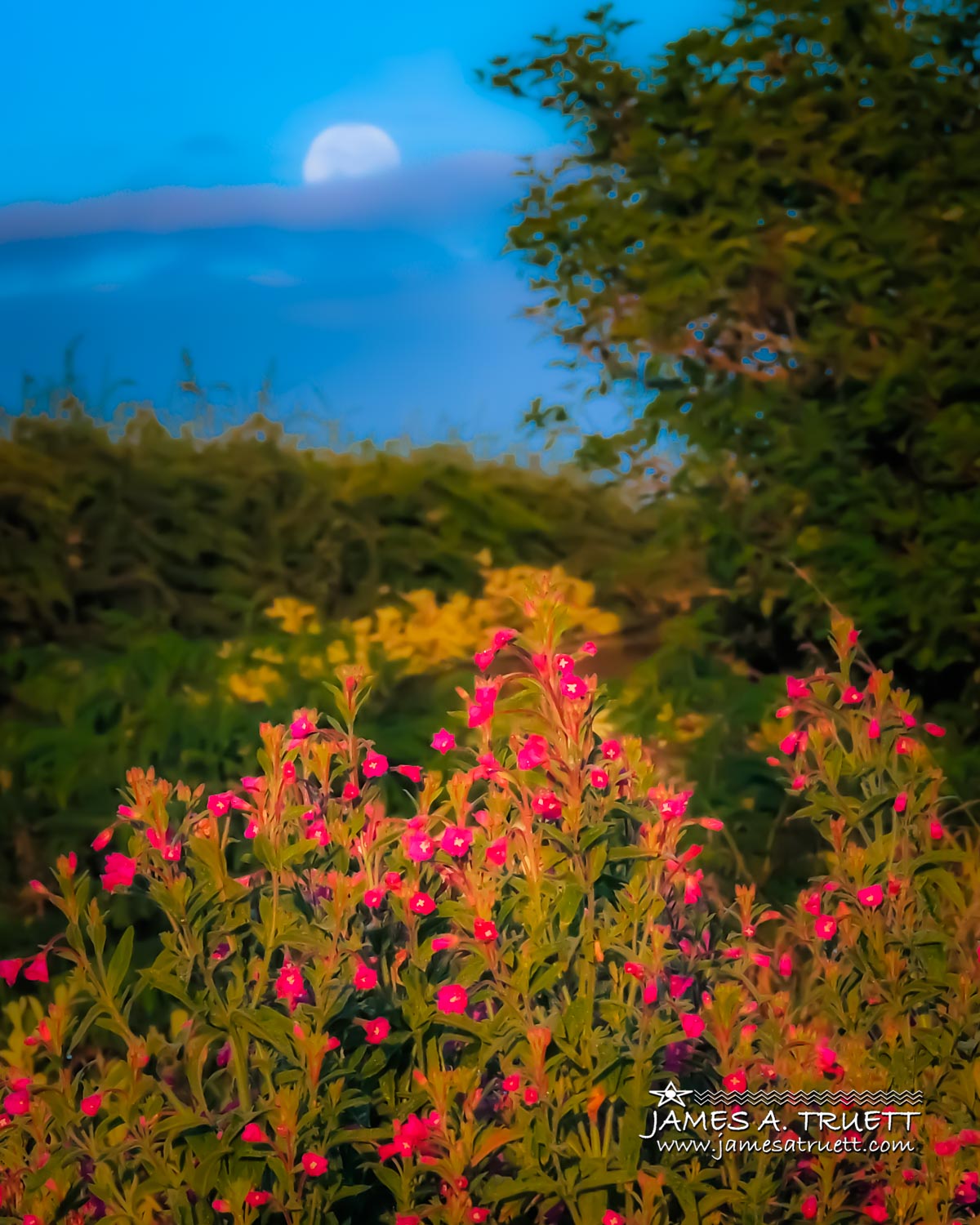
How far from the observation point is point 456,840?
9.16ft

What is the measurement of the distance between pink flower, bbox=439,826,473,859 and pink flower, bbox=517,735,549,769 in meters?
0.19

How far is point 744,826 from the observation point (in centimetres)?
567

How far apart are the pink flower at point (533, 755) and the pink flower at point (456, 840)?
0.19m

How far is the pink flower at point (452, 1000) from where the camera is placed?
2.66 metres

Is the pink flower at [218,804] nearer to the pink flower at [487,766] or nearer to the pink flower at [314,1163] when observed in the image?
the pink flower at [487,766]

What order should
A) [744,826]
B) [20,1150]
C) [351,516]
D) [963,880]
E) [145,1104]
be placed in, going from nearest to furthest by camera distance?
[145,1104]
[20,1150]
[963,880]
[744,826]
[351,516]

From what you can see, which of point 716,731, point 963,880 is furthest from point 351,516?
point 963,880

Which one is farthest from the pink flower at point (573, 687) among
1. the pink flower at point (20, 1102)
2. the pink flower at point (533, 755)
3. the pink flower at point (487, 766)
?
the pink flower at point (20, 1102)

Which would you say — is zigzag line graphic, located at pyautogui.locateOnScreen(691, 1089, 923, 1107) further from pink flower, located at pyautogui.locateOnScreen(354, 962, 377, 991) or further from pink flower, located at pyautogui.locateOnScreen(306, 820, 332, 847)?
pink flower, located at pyautogui.locateOnScreen(306, 820, 332, 847)

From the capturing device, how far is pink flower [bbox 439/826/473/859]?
2.79m

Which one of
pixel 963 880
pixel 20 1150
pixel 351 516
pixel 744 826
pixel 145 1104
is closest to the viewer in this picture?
pixel 145 1104

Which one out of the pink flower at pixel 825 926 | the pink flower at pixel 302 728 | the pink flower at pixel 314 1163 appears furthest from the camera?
the pink flower at pixel 825 926

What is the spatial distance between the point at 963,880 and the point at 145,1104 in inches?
91.0

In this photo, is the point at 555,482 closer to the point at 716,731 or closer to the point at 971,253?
the point at 716,731
